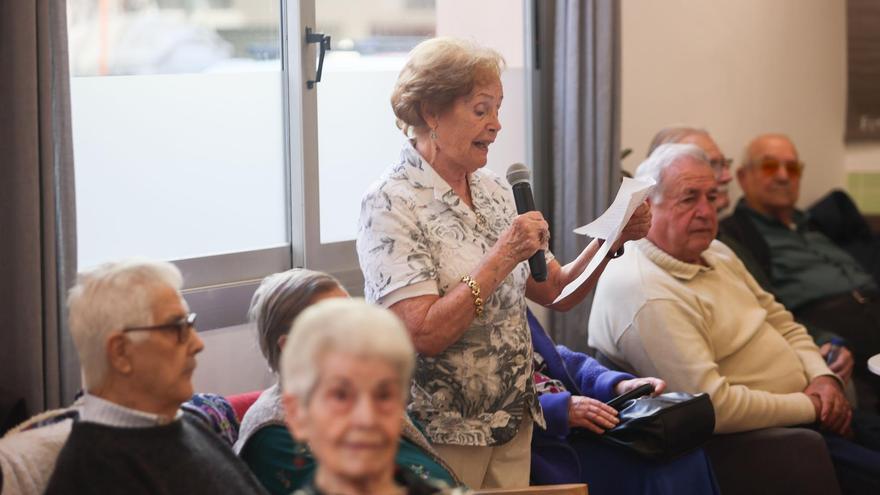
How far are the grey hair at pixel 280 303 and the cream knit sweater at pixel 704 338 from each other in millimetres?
1181

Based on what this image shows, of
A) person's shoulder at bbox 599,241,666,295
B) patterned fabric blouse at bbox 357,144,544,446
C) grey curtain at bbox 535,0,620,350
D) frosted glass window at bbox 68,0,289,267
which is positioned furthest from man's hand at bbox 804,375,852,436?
frosted glass window at bbox 68,0,289,267

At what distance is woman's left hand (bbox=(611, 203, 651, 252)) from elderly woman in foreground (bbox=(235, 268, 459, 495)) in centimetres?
82

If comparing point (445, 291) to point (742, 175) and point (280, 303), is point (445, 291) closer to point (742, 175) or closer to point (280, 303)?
point (280, 303)

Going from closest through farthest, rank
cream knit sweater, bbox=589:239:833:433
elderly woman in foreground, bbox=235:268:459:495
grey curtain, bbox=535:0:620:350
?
elderly woman in foreground, bbox=235:268:459:495 < cream knit sweater, bbox=589:239:833:433 < grey curtain, bbox=535:0:620:350

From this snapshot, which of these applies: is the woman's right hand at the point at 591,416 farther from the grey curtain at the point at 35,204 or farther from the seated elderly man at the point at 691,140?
the seated elderly man at the point at 691,140

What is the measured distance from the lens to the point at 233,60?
10.4 feet

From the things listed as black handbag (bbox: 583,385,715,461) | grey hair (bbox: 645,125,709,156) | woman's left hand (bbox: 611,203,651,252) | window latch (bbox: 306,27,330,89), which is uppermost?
window latch (bbox: 306,27,330,89)

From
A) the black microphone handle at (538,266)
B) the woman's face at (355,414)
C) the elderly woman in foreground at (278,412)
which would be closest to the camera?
the woman's face at (355,414)

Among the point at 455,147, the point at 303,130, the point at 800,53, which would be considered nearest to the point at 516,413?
the point at 455,147

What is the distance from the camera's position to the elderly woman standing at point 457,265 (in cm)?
227

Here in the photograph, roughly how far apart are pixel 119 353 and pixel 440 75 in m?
0.99

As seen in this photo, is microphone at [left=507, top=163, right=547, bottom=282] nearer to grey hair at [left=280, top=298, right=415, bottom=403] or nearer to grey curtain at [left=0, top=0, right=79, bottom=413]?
grey curtain at [left=0, top=0, right=79, bottom=413]

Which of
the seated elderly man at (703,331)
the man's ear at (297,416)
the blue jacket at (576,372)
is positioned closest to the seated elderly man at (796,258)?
the seated elderly man at (703,331)

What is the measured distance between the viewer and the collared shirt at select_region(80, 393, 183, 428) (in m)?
1.78
